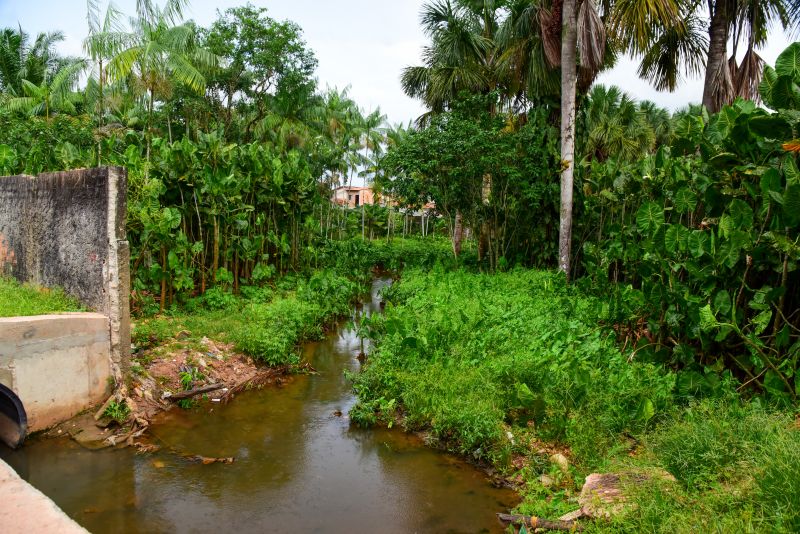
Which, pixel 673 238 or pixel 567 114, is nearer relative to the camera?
Answer: pixel 673 238

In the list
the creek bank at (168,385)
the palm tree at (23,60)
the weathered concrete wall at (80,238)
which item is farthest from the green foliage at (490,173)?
the palm tree at (23,60)

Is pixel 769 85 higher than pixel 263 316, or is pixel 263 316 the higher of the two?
pixel 769 85

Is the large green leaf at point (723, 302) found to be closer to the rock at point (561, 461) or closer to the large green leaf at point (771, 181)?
the large green leaf at point (771, 181)

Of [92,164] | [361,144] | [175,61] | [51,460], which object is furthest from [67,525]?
[361,144]

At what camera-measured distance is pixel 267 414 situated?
7074 mm

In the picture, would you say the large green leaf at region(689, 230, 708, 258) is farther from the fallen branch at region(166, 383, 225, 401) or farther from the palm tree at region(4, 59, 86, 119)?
the palm tree at region(4, 59, 86, 119)

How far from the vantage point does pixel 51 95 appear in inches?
680

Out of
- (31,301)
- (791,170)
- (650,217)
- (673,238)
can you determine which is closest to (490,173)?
(650,217)

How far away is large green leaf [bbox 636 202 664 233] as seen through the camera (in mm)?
6914

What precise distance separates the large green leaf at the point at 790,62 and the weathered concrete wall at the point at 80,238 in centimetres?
701

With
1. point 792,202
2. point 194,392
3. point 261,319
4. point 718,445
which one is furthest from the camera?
point 261,319

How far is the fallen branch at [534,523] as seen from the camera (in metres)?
4.02

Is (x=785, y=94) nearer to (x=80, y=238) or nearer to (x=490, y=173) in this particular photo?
(x=80, y=238)

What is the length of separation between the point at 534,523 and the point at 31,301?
6173mm
